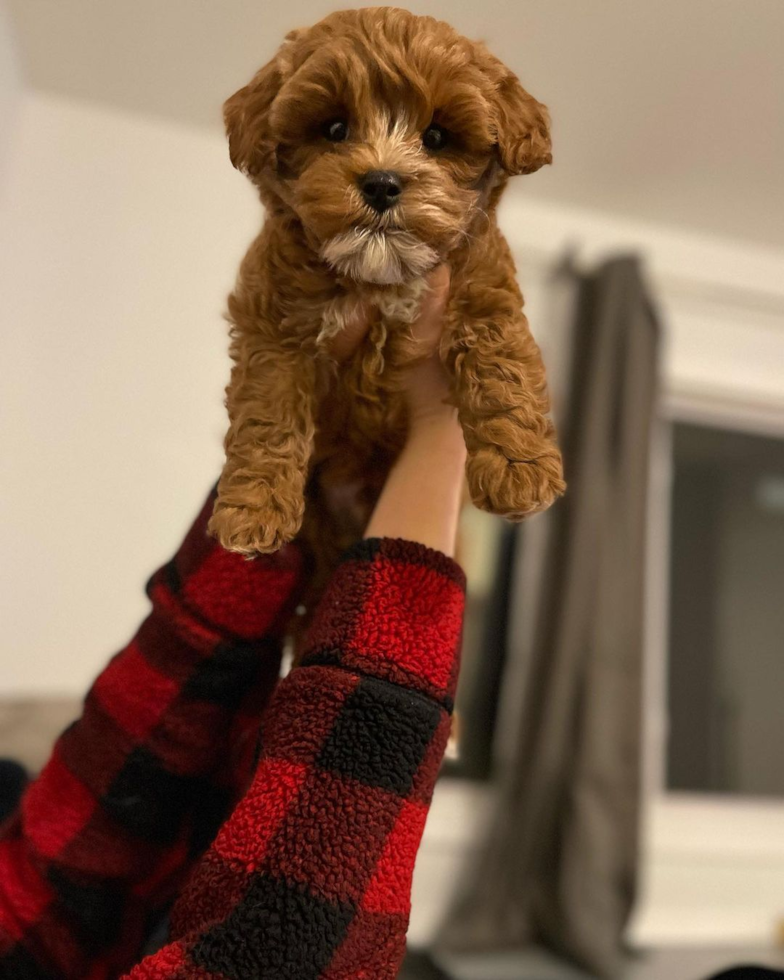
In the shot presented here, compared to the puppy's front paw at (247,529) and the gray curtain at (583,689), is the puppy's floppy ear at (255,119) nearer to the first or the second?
the puppy's front paw at (247,529)

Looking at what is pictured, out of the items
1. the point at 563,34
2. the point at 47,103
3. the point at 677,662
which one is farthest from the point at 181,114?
the point at 677,662

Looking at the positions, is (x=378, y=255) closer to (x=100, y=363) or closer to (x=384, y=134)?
(x=384, y=134)

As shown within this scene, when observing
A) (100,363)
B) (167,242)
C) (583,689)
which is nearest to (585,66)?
(167,242)

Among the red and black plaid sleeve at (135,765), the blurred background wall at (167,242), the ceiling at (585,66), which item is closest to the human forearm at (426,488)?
the red and black plaid sleeve at (135,765)

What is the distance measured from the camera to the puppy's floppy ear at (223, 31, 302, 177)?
2.02ft

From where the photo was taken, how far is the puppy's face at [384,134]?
1.83 ft

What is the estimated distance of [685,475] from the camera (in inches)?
108

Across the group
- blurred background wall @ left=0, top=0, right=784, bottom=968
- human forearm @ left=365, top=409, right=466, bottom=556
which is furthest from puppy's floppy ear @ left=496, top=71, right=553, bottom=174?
blurred background wall @ left=0, top=0, right=784, bottom=968

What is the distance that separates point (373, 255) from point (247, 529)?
22 centimetres

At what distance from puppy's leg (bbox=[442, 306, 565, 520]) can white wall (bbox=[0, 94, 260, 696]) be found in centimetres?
162

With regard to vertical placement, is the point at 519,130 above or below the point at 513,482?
above

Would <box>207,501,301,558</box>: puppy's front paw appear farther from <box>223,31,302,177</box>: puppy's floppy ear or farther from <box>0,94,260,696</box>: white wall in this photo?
<box>0,94,260,696</box>: white wall

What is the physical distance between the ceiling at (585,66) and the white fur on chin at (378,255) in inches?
52.9

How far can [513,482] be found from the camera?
21.8 inches
